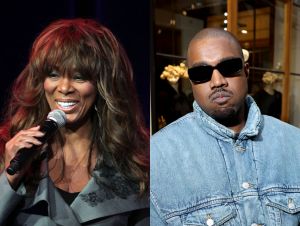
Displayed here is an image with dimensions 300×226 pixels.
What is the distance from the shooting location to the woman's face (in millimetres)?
693

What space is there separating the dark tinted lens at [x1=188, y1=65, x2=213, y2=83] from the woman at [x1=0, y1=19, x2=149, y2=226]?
220 mm

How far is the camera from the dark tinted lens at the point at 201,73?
35.8 inches

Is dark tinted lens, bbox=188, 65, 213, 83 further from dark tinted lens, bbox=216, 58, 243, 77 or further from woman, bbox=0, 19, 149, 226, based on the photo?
woman, bbox=0, 19, 149, 226

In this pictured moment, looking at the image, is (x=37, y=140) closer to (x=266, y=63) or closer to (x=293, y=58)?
(x=266, y=63)

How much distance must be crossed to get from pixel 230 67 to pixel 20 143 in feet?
1.63

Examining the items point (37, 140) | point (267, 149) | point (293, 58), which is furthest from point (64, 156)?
point (293, 58)

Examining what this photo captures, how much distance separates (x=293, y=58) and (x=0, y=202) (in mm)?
1224

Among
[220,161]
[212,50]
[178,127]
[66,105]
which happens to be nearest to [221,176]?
[220,161]

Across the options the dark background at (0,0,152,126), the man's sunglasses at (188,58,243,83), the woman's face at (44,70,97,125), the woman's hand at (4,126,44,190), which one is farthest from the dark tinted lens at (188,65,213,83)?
the woman's hand at (4,126,44,190)

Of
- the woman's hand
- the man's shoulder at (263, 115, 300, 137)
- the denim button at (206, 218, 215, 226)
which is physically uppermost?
the woman's hand

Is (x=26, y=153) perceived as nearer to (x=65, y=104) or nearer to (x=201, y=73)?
(x=65, y=104)

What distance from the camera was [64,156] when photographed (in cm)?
73

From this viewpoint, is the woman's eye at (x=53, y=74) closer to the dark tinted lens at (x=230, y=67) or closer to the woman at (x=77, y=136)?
the woman at (x=77, y=136)

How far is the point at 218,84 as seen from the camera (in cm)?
91
